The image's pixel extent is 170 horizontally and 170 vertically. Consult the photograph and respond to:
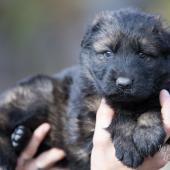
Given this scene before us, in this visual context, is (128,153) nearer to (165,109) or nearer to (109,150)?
(109,150)

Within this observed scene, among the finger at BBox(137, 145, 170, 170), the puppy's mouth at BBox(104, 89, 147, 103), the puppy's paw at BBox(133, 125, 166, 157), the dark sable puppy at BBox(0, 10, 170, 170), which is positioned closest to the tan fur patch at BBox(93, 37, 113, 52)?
the dark sable puppy at BBox(0, 10, 170, 170)

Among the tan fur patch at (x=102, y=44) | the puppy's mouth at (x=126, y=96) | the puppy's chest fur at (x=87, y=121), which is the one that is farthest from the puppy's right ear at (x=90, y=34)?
the puppy's mouth at (x=126, y=96)

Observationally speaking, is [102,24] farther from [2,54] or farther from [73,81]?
[2,54]

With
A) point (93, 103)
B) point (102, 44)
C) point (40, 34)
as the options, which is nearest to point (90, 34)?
point (102, 44)

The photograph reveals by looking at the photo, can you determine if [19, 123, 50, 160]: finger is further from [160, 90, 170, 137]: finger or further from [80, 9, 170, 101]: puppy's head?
[160, 90, 170, 137]: finger

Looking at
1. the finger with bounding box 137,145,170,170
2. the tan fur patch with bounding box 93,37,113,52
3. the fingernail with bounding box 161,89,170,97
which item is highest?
the tan fur patch with bounding box 93,37,113,52

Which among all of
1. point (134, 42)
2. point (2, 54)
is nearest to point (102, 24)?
point (134, 42)
